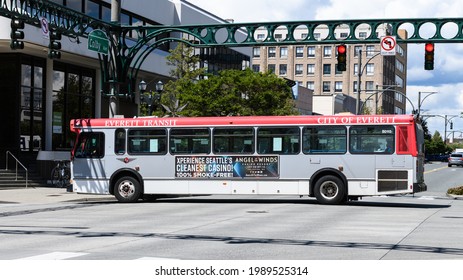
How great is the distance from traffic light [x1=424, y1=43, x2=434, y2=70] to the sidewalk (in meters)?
12.7

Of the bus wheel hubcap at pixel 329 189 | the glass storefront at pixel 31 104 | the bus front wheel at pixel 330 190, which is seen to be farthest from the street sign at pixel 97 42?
the glass storefront at pixel 31 104

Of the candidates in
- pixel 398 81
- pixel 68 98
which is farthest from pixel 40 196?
pixel 398 81

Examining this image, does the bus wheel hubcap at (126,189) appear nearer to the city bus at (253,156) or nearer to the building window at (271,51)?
the city bus at (253,156)

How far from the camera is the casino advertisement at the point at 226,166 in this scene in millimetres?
23766

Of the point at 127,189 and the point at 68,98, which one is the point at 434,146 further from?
the point at 127,189

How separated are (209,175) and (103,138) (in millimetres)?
3992

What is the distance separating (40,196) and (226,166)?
7573mm

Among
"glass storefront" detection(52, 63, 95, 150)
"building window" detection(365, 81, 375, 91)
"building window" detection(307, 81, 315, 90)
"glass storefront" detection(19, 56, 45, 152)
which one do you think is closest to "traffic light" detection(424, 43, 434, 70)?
"glass storefront" detection(19, 56, 45, 152)

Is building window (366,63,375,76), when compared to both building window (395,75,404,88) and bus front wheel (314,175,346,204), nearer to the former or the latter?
building window (395,75,404,88)

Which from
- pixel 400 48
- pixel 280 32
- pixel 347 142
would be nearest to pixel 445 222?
pixel 347 142

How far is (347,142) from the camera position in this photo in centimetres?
2320

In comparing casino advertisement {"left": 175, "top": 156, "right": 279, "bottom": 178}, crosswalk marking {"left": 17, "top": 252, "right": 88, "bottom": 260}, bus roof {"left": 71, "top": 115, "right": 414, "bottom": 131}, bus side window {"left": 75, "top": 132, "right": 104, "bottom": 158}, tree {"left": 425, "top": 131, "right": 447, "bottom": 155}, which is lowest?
crosswalk marking {"left": 17, "top": 252, "right": 88, "bottom": 260}

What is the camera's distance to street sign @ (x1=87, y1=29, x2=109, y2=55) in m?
26.5

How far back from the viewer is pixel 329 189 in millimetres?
23359
